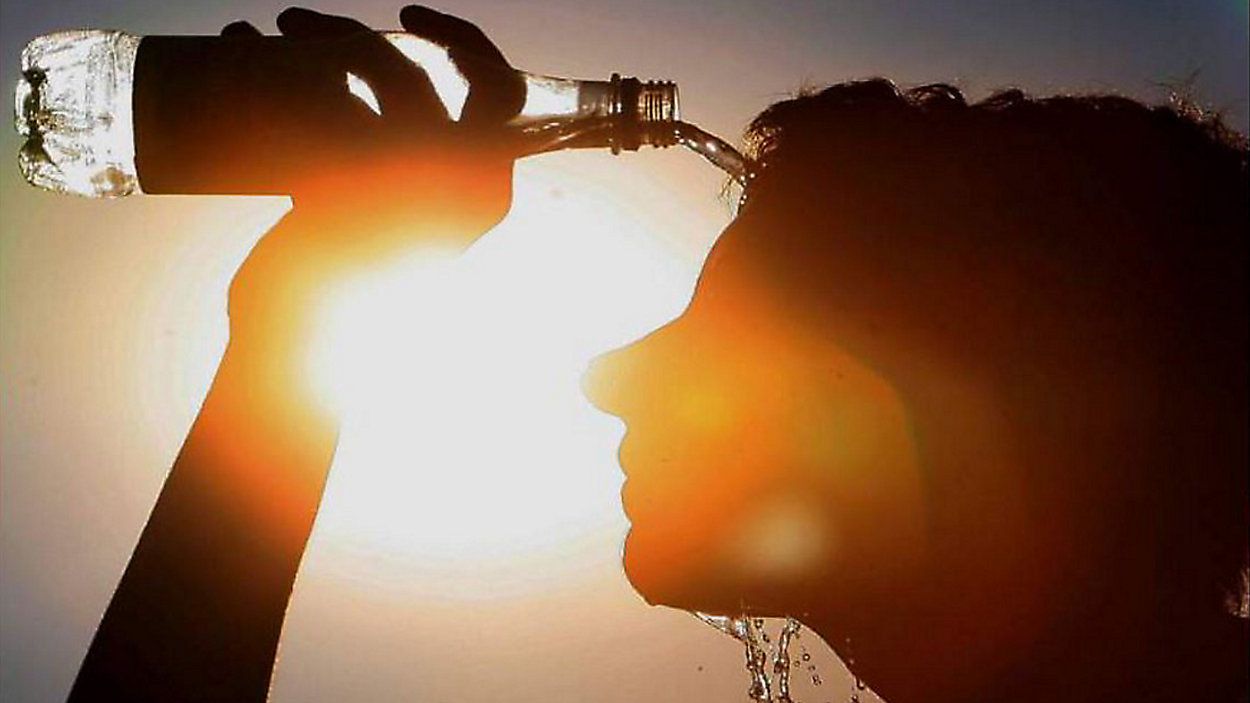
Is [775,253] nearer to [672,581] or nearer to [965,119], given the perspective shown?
[965,119]

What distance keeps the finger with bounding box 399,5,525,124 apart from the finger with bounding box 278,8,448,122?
0.08 metres

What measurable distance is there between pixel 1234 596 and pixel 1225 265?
41 centimetres

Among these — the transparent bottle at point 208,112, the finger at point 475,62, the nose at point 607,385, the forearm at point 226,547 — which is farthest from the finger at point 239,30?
the nose at point 607,385

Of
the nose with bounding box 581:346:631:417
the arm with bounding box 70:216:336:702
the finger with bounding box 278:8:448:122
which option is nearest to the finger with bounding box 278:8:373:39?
the finger with bounding box 278:8:448:122

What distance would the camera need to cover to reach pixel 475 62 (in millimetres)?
1607

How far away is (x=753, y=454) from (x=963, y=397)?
0.30 meters

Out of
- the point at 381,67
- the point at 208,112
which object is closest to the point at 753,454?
the point at 381,67

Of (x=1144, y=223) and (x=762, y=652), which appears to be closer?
(x=1144, y=223)

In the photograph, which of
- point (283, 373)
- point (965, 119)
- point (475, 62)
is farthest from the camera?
point (965, 119)

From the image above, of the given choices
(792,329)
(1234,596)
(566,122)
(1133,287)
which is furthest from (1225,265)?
(566,122)

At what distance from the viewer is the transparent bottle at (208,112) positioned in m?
1.58

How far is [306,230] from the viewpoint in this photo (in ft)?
4.80

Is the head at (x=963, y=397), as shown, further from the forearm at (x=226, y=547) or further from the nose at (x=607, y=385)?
the forearm at (x=226, y=547)

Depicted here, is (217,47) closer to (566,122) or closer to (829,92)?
(566,122)
